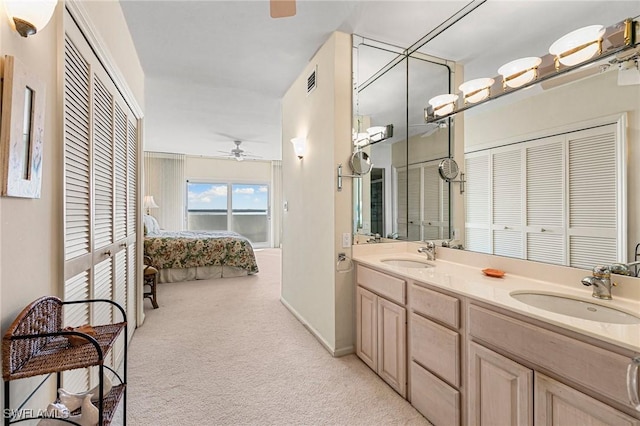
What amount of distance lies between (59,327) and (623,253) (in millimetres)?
2426

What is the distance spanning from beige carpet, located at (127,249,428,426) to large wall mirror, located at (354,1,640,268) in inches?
51.2

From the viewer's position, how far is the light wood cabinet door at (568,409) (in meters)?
0.93

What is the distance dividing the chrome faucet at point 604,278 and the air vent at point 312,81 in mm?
2439

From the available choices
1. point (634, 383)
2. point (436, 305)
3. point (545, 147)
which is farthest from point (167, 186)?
point (634, 383)

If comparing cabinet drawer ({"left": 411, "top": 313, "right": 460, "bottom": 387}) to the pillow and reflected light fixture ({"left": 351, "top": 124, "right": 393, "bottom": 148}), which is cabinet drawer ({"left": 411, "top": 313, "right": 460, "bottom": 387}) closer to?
reflected light fixture ({"left": 351, "top": 124, "right": 393, "bottom": 148})

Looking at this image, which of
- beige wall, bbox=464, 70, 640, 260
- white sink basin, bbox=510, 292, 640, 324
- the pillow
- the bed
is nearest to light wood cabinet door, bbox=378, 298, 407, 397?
white sink basin, bbox=510, 292, 640, 324

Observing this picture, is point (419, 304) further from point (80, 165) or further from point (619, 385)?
point (80, 165)

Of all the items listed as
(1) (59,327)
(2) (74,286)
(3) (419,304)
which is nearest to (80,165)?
(2) (74,286)

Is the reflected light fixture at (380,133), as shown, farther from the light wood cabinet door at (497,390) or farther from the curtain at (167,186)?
the curtain at (167,186)

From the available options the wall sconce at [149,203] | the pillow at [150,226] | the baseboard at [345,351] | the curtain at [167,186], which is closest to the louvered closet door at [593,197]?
the baseboard at [345,351]

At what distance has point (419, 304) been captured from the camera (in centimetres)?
173

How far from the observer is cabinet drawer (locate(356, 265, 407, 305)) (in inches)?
74.1

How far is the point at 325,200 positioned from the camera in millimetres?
2586

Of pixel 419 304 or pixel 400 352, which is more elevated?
pixel 419 304
